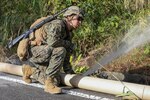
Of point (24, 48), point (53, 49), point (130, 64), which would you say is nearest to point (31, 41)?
point (24, 48)

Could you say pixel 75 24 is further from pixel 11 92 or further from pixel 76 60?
pixel 76 60

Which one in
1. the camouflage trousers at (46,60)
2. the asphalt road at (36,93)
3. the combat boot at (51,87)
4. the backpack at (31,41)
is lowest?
the asphalt road at (36,93)

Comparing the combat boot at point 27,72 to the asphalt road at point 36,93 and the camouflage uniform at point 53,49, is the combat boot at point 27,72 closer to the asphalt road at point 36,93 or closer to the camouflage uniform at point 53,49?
the asphalt road at point 36,93

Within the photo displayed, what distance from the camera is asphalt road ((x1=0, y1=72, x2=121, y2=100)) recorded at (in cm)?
535

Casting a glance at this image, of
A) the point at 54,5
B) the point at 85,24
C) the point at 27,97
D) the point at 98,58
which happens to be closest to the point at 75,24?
the point at 27,97

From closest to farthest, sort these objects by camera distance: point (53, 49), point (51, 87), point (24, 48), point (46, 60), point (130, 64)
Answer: point (51, 87) → point (53, 49) → point (46, 60) → point (24, 48) → point (130, 64)

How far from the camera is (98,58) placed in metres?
7.91

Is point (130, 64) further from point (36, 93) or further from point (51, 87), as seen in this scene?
point (36, 93)

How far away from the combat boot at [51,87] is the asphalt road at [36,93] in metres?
0.07

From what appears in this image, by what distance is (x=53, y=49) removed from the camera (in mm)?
5715

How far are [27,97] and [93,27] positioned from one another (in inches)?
145

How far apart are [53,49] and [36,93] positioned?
0.70 meters

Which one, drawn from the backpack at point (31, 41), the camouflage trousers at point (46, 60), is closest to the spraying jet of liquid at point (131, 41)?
the camouflage trousers at point (46, 60)

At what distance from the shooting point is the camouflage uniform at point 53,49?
566 cm
